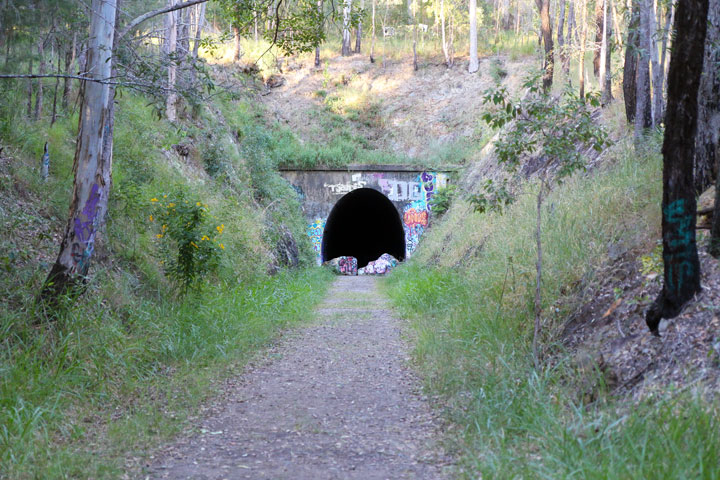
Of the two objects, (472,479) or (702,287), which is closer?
(472,479)

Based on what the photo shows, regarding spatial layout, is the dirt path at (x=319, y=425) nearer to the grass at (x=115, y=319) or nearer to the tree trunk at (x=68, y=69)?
the grass at (x=115, y=319)

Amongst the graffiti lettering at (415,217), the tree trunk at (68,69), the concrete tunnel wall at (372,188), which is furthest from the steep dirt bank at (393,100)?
the tree trunk at (68,69)

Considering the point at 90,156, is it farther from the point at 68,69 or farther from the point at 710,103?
the point at 710,103

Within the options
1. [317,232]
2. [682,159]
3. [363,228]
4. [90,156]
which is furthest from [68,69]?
[363,228]

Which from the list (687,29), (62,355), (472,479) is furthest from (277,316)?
(687,29)

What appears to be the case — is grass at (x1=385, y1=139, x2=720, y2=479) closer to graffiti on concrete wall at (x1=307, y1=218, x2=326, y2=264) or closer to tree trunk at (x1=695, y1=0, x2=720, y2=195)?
tree trunk at (x1=695, y1=0, x2=720, y2=195)

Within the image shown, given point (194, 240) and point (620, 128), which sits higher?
point (620, 128)

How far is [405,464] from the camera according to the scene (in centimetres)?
352

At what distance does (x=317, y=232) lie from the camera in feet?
72.5

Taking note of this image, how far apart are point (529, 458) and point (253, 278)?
26.8 feet

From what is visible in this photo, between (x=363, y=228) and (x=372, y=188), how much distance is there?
10102 millimetres

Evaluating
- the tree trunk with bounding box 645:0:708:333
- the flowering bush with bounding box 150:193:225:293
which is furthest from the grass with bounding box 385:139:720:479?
the flowering bush with bounding box 150:193:225:293

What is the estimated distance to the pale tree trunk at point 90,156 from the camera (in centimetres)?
543

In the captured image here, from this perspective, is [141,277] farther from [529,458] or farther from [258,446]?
[529,458]
